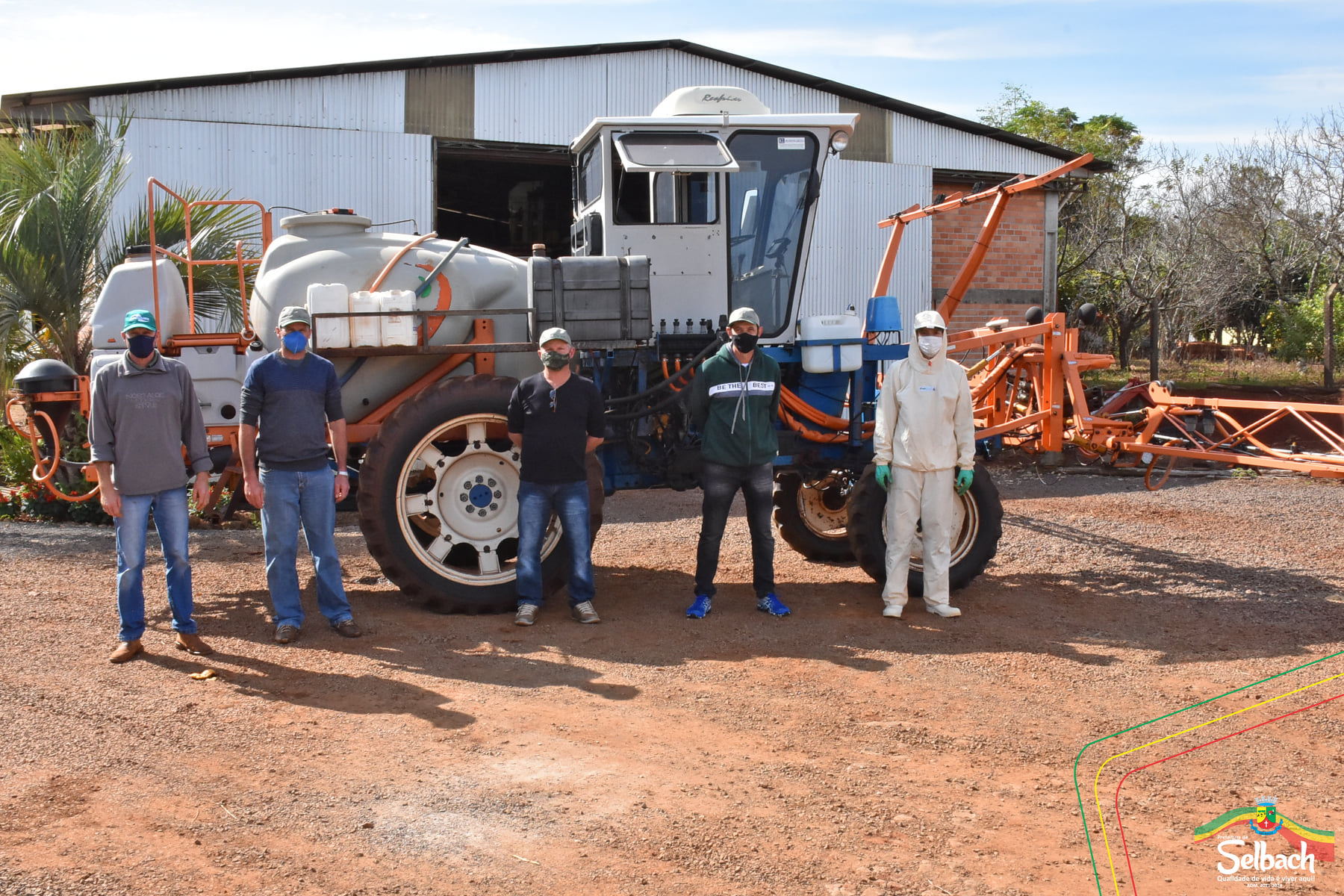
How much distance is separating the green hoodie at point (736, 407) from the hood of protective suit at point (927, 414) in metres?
0.73

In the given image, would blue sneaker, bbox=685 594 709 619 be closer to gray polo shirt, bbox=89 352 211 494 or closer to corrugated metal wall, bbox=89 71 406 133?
gray polo shirt, bbox=89 352 211 494

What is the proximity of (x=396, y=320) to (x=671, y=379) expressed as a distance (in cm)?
172

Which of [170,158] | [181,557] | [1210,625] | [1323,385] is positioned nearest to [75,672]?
[181,557]

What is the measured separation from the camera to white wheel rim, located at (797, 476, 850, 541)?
8.45 metres

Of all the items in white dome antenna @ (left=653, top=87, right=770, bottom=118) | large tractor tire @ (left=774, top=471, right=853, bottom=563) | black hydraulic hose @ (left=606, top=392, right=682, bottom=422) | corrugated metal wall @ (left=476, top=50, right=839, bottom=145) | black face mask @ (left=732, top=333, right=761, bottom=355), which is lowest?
large tractor tire @ (left=774, top=471, right=853, bottom=563)

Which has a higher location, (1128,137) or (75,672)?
(1128,137)

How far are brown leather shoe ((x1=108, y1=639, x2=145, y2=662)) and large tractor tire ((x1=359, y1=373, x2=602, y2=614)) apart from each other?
134 centimetres

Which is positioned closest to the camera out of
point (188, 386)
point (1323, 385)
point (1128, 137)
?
point (188, 386)

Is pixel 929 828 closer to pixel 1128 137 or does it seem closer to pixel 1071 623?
pixel 1071 623

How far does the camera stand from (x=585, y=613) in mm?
6762

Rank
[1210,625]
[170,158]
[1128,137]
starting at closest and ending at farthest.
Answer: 1. [1210,625]
2. [170,158]
3. [1128,137]

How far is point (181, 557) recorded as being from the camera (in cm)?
605

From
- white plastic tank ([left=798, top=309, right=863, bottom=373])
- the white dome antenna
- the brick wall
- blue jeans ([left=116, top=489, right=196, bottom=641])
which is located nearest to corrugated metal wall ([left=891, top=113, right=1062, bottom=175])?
the brick wall

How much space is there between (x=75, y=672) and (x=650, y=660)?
9.48 feet
